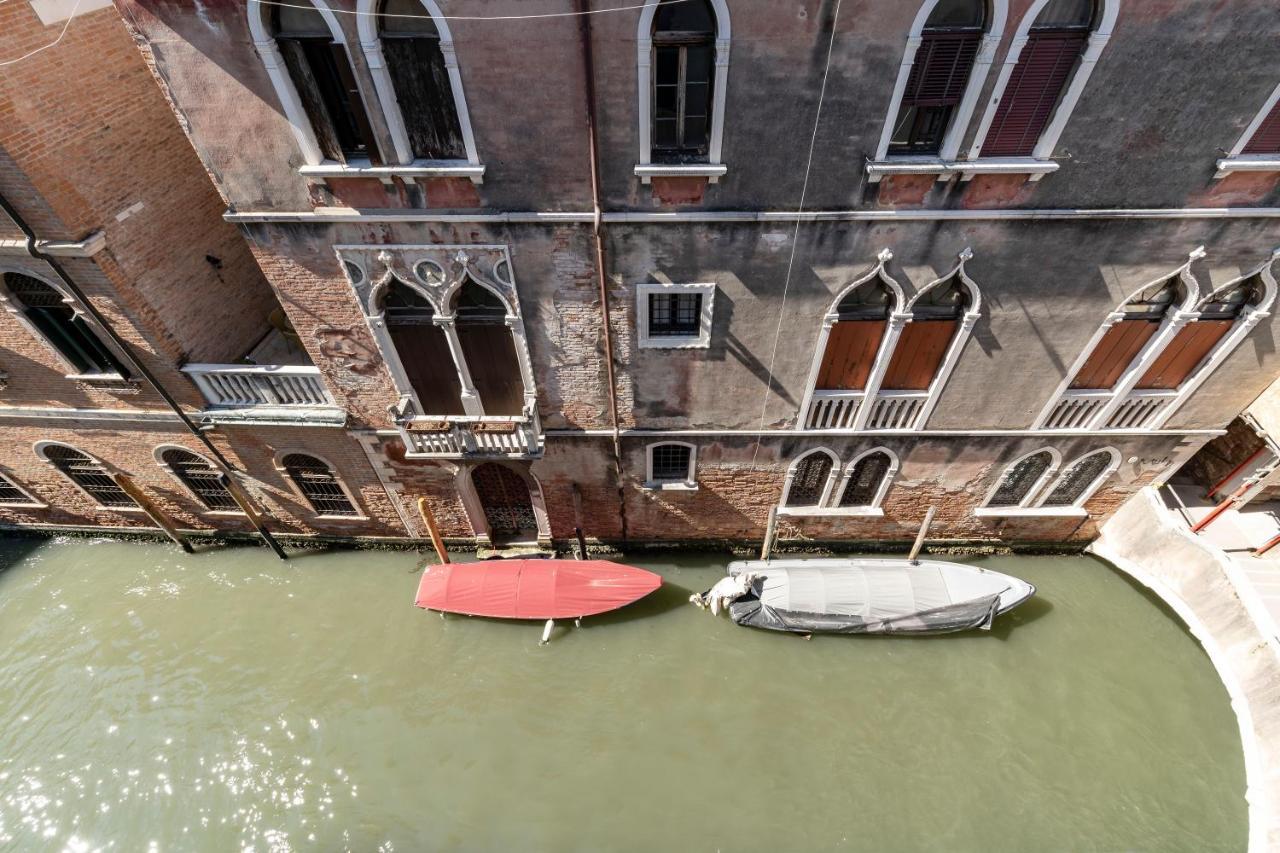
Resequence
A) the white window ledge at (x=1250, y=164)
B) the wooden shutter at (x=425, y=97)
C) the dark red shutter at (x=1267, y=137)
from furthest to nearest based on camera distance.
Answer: the white window ledge at (x=1250, y=164) < the dark red shutter at (x=1267, y=137) < the wooden shutter at (x=425, y=97)

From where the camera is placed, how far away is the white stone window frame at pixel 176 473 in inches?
492

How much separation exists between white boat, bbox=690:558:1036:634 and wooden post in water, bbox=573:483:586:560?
333 cm

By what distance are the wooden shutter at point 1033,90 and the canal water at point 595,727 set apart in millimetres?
9954

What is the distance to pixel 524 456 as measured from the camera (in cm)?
1095

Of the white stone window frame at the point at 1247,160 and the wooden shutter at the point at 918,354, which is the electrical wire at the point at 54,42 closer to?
the wooden shutter at the point at 918,354

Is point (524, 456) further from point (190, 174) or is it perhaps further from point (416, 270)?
point (190, 174)

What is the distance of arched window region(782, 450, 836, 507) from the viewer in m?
12.2

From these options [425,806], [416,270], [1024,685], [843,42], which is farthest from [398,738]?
[843,42]

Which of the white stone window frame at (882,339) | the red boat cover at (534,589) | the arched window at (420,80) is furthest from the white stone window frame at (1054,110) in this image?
the red boat cover at (534,589)

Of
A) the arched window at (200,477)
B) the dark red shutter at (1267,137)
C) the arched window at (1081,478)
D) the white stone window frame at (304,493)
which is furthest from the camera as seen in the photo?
the arched window at (200,477)

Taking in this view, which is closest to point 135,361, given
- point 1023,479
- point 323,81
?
point 323,81

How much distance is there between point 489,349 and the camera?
34.2 feet

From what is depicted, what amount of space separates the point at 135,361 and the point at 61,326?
1466 mm

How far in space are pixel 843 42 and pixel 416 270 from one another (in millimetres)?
6942
